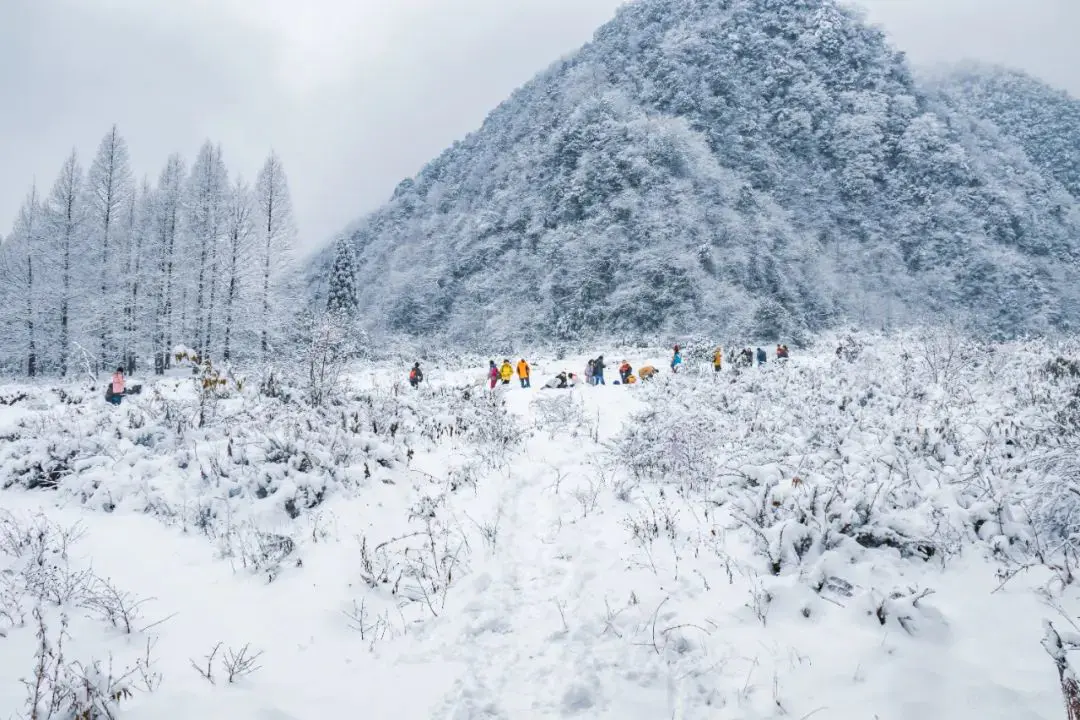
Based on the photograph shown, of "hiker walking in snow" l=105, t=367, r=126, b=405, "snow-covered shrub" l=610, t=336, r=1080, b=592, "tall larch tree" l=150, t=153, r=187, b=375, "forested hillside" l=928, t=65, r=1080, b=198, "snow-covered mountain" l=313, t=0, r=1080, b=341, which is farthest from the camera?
"forested hillside" l=928, t=65, r=1080, b=198

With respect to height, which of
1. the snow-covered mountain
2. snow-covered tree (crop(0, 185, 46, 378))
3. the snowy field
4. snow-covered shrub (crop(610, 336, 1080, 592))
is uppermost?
the snow-covered mountain

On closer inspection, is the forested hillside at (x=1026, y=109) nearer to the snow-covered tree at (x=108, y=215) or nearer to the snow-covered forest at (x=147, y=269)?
the snow-covered forest at (x=147, y=269)

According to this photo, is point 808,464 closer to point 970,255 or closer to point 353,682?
point 353,682

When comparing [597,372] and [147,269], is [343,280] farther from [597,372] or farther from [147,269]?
[597,372]

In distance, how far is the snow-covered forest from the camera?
1039 inches

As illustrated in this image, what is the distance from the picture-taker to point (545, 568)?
15.1 ft

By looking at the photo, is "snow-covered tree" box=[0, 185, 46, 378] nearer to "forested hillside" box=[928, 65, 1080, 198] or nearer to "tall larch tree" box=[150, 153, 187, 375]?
"tall larch tree" box=[150, 153, 187, 375]

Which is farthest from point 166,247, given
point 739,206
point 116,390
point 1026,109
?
point 1026,109

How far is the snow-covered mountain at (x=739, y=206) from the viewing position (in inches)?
1558

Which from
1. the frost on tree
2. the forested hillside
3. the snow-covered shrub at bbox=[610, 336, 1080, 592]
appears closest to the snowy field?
the snow-covered shrub at bbox=[610, 336, 1080, 592]

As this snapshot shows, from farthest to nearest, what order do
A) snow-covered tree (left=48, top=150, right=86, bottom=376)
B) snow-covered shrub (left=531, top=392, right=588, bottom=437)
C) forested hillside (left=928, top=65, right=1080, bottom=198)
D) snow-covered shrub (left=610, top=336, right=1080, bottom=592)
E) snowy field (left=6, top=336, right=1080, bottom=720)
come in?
forested hillside (left=928, top=65, right=1080, bottom=198) → snow-covered tree (left=48, top=150, right=86, bottom=376) → snow-covered shrub (left=531, top=392, right=588, bottom=437) → snow-covered shrub (left=610, top=336, right=1080, bottom=592) → snowy field (left=6, top=336, right=1080, bottom=720)

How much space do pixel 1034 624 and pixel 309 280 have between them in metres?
75.9

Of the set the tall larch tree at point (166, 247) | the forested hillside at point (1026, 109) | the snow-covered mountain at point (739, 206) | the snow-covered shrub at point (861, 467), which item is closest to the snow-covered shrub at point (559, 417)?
the snow-covered shrub at point (861, 467)

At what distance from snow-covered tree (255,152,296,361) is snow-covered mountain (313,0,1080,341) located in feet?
54.0
